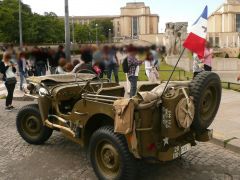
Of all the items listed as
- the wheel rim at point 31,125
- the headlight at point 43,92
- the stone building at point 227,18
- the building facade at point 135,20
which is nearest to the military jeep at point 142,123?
the headlight at point 43,92

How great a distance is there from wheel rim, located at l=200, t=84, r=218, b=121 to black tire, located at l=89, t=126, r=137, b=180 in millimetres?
1211

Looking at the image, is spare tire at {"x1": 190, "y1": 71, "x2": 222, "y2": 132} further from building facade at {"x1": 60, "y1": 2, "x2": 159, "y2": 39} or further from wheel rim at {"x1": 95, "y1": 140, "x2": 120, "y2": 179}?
building facade at {"x1": 60, "y1": 2, "x2": 159, "y2": 39}

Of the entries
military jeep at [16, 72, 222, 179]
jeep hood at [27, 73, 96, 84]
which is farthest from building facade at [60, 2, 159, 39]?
military jeep at [16, 72, 222, 179]

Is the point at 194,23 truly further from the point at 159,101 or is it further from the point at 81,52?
the point at 81,52

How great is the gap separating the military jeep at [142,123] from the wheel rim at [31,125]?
95 cm

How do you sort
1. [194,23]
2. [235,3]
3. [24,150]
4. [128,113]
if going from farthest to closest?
[235,3], [24,150], [194,23], [128,113]

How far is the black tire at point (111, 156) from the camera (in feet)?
16.2

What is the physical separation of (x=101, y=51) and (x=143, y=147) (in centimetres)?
134

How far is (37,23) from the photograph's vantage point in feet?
37.3

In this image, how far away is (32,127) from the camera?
7328 millimetres

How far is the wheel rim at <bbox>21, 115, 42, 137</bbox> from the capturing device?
7.21 meters

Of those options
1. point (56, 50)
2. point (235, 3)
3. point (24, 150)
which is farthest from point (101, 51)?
point (235, 3)

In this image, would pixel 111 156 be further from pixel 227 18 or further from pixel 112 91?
pixel 227 18

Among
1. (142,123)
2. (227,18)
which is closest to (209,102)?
(142,123)
